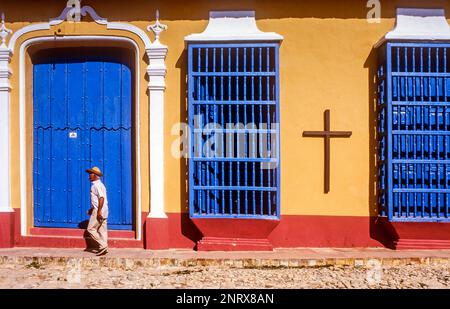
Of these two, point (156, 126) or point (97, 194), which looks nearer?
point (97, 194)

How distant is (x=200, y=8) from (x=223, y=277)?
11.5ft

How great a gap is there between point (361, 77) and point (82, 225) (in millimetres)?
4338

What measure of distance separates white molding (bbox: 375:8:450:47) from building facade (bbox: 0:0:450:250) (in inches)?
0.6

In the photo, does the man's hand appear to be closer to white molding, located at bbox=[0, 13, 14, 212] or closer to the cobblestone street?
the cobblestone street

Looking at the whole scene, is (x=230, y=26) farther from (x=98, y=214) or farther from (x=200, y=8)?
(x=98, y=214)

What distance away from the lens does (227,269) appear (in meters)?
5.61

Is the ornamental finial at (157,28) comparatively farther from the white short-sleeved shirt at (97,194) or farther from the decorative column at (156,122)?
the white short-sleeved shirt at (97,194)

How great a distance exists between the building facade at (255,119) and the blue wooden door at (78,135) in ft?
0.13

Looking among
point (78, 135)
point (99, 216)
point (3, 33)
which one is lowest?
point (99, 216)

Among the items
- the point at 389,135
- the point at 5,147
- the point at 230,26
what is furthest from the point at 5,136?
the point at 389,135

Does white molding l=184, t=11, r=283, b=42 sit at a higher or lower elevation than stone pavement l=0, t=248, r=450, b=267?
higher

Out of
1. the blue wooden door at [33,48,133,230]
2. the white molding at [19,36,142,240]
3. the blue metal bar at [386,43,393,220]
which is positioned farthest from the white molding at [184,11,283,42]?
the blue metal bar at [386,43,393,220]

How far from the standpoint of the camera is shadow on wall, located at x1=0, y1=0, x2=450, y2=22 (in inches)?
246

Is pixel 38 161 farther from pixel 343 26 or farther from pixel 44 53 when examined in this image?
pixel 343 26
